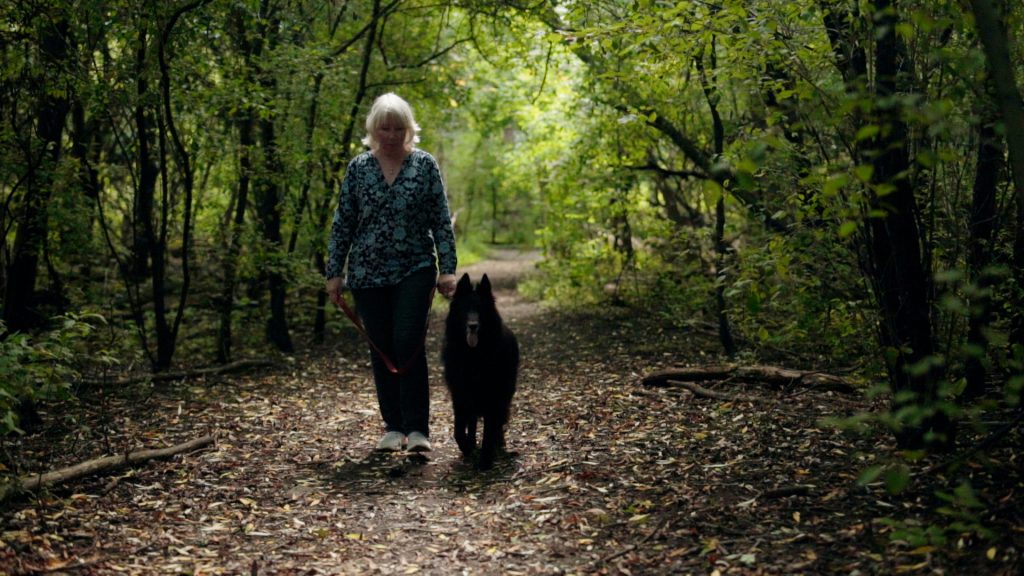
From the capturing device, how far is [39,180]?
5.93m

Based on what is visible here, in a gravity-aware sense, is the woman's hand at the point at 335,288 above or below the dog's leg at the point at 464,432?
above

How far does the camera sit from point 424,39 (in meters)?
→ 10.9

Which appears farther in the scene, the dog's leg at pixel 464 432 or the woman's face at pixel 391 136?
the dog's leg at pixel 464 432

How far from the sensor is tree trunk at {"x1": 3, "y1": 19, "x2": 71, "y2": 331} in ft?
18.2

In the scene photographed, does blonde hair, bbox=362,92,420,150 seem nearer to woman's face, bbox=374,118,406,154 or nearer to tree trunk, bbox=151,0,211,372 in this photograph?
woman's face, bbox=374,118,406,154

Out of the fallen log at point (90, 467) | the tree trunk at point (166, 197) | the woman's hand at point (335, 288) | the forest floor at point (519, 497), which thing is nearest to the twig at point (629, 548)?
the forest floor at point (519, 497)

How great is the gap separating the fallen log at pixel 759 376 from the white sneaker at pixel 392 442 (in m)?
2.42

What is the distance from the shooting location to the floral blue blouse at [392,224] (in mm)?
4742

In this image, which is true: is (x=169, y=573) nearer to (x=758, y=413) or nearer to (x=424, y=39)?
(x=758, y=413)

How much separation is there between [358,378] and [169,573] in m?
4.81

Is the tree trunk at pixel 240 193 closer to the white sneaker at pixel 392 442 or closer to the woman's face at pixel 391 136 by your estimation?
the woman's face at pixel 391 136

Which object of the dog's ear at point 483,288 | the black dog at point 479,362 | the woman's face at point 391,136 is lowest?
the black dog at point 479,362

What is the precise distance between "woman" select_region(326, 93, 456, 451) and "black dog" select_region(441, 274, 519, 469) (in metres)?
0.17

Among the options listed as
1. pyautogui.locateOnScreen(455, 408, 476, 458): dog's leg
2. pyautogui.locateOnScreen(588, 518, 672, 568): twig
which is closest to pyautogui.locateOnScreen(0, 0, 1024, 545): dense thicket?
pyautogui.locateOnScreen(588, 518, 672, 568): twig
